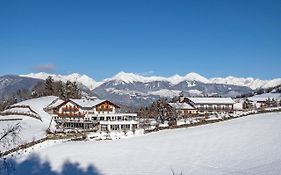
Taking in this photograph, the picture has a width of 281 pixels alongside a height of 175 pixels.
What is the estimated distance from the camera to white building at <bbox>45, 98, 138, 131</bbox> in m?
72.2

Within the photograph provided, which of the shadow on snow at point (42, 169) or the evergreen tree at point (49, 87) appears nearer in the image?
the shadow on snow at point (42, 169)

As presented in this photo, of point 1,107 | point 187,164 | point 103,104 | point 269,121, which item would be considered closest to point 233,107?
point 103,104

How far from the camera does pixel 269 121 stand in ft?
178

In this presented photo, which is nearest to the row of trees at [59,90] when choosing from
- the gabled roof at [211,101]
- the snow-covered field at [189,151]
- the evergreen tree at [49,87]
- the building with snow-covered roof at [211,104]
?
the evergreen tree at [49,87]

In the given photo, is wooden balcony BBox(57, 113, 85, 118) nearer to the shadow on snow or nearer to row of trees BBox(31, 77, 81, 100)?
row of trees BBox(31, 77, 81, 100)

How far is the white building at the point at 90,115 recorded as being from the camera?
7219cm

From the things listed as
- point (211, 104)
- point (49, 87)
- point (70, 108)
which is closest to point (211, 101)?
point (211, 104)

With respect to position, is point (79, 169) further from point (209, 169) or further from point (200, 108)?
point (200, 108)

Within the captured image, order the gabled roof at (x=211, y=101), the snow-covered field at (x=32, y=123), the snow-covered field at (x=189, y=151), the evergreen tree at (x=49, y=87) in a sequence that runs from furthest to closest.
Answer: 1. the evergreen tree at (x=49, y=87)
2. the gabled roof at (x=211, y=101)
3. the snow-covered field at (x=32, y=123)
4. the snow-covered field at (x=189, y=151)

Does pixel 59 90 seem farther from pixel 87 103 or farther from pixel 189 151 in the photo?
pixel 189 151

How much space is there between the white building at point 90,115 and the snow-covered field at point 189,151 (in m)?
16.2

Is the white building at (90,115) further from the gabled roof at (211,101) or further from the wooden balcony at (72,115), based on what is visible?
the gabled roof at (211,101)

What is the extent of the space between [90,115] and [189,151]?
1753 inches

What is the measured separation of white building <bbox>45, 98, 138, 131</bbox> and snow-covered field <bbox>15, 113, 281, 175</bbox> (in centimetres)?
1624
